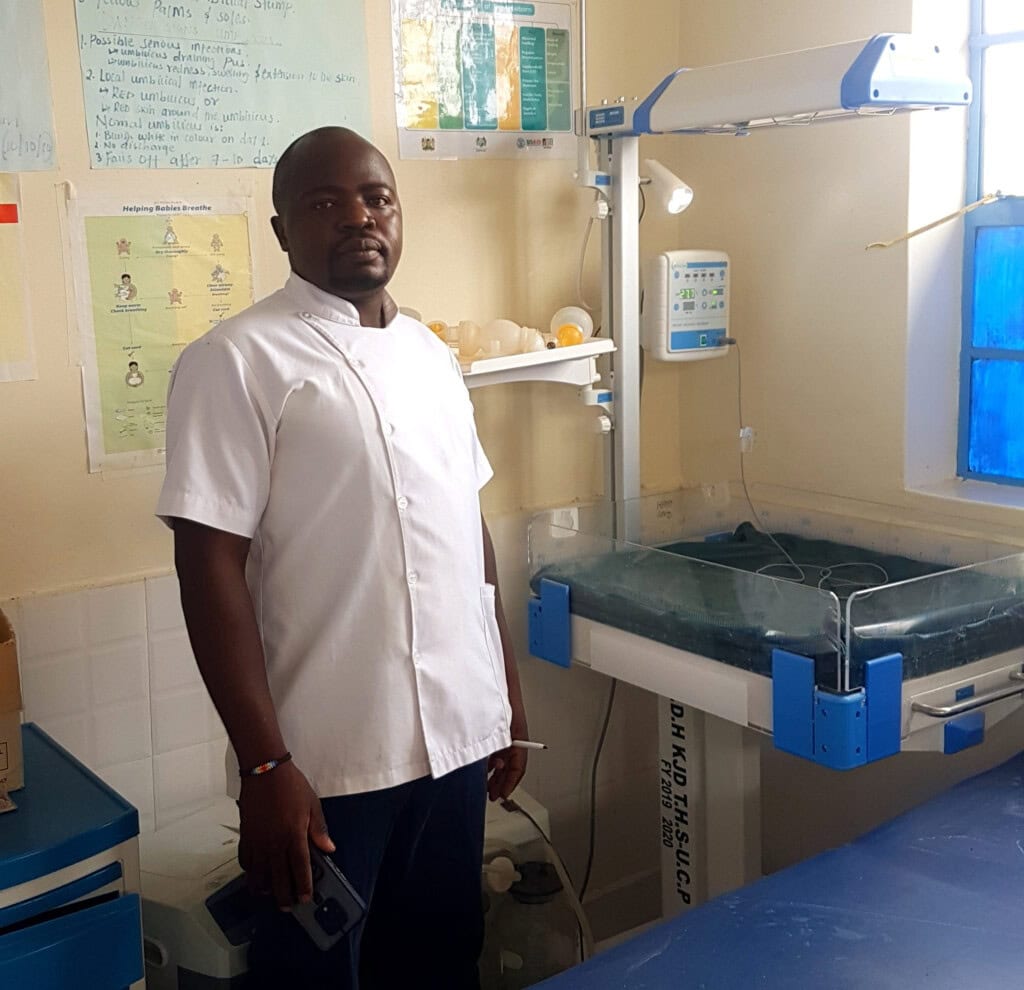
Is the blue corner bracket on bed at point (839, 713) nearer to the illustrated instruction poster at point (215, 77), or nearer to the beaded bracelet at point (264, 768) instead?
the beaded bracelet at point (264, 768)

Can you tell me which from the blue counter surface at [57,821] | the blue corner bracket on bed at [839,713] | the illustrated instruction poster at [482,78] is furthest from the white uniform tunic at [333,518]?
the illustrated instruction poster at [482,78]

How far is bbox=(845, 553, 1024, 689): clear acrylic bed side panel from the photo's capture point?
5.92 feet

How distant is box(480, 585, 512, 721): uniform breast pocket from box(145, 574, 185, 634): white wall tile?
0.59 meters

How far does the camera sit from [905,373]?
237 cm

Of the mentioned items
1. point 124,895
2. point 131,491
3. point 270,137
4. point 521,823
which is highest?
point 270,137

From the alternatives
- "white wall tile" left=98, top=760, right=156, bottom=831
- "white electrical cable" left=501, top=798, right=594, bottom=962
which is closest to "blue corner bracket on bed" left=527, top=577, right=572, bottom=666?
"white electrical cable" left=501, top=798, right=594, bottom=962

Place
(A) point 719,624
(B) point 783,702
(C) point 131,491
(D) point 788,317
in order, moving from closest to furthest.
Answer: (B) point 783,702
(A) point 719,624
(C) point 131,491
(D) point 788,317

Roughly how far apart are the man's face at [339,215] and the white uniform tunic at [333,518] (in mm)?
42

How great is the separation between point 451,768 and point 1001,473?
129 cm

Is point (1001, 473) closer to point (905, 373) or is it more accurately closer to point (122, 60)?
point (905, 373)

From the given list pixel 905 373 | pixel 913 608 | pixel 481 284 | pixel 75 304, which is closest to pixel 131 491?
pixel 75 304

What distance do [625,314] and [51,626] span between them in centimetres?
113

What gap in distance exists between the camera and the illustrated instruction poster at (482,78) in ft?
7.62

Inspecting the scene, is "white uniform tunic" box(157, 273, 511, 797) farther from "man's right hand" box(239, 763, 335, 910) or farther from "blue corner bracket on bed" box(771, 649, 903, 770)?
"blue corner bracket on bed" box(771, 649, 903, 770)
